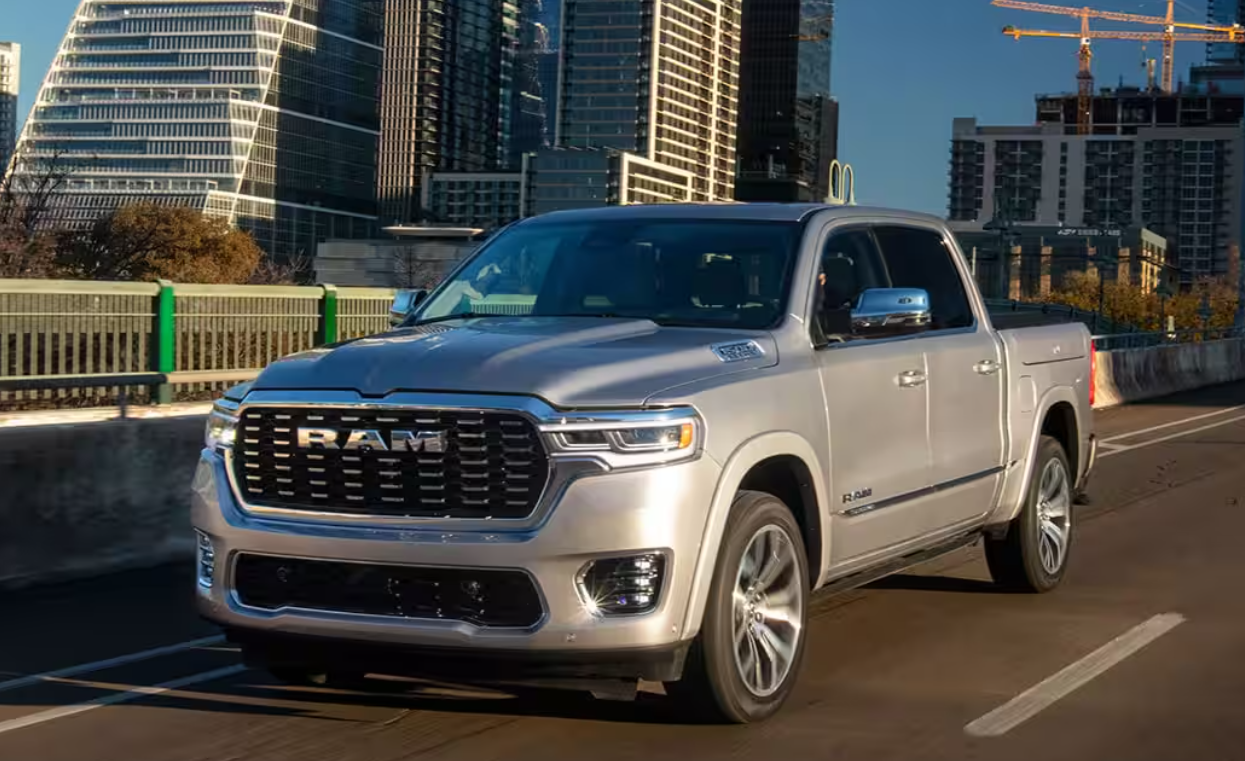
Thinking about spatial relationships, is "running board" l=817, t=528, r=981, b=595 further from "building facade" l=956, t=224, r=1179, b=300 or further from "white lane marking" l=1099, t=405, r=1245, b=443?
"building facade" l=956, t=224, r=1179, b=300

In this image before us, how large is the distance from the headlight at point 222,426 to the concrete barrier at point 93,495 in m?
3.85

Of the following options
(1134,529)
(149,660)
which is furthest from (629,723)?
(1134,529)

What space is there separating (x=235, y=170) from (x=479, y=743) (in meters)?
199

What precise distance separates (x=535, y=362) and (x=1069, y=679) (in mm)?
2885

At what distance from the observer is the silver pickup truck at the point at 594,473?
5383mm

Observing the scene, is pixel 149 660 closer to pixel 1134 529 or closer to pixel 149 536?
pixel 149 536

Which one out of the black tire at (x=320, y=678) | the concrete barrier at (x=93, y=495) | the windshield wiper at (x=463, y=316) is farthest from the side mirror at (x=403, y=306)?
the concrete barrier at (x=93, y=495)

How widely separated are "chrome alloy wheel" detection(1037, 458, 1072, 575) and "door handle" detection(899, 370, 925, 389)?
5.73 feet

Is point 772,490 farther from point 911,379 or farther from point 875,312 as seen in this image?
point 911,379

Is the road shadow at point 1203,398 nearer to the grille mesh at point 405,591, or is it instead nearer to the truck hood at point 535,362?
the truck hood at point 535,362

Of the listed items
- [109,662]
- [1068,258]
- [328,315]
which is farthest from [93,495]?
[1068,258]

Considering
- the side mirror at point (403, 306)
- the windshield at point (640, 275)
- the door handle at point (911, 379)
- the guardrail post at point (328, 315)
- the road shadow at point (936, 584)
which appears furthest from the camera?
the guardrail post at point (328, 315)

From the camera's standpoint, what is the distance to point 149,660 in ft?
24.1

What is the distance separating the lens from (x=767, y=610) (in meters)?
6.11
